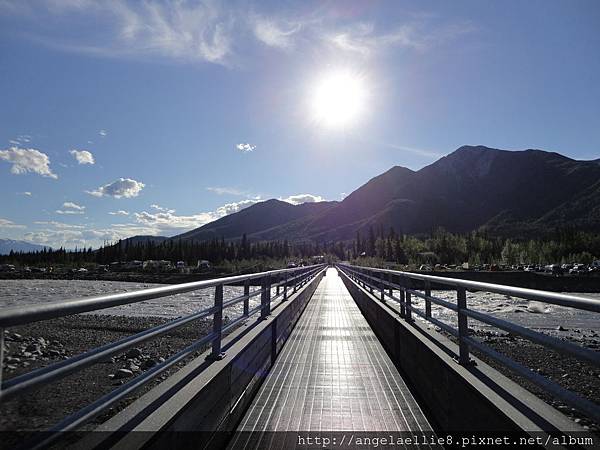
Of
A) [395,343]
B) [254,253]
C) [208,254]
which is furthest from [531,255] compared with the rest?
[395,343]

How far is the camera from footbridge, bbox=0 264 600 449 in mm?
1895

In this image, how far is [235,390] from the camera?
365cm

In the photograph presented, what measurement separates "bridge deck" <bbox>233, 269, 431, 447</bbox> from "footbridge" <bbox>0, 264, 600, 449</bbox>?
18mm

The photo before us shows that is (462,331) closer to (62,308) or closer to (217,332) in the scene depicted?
(217,332)

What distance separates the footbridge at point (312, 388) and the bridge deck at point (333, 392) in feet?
0.06

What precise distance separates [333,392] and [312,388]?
275 millimetres

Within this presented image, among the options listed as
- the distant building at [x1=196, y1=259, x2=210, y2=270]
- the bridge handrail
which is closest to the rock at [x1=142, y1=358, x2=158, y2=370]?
the bridge handrail

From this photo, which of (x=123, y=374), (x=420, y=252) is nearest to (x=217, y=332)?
(x=123, y=374)

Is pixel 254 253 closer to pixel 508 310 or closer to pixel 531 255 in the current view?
pixel 531 255

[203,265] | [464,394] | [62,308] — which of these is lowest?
[203,265]

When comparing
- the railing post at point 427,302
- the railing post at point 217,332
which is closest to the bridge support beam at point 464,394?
the railing post at point 427,302

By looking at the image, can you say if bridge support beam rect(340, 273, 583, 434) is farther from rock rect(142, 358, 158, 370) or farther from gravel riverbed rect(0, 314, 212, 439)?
rock rect(142, 358, 158, 370)

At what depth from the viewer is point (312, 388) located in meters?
4.64

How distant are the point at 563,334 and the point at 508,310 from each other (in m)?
10.1
